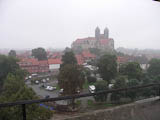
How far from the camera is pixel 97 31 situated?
24.0m

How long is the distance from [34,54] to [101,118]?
13.2 meters

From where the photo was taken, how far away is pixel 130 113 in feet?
3.62

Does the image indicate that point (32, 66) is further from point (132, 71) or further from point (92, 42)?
point (92, 42)

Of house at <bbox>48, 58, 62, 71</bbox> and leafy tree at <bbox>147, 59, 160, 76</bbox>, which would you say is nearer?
leafy tree at <bbox>147, 59, 160, 76</bbox>

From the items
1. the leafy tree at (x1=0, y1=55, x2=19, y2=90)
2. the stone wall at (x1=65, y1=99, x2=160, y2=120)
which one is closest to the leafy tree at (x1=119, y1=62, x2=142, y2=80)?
the stone wall at (x1=65, y1=99, x2=160, y2=120)

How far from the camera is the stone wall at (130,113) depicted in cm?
101

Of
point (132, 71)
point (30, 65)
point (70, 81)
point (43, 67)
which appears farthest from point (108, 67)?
point (30, 65)

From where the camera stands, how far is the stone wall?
101 centimetres

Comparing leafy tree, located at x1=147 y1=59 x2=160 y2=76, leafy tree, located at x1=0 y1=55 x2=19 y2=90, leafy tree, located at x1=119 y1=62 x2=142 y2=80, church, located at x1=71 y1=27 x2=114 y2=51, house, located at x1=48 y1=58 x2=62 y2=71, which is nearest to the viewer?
leafy tree, located at x1=119 y1=62 x2=142 y2=80

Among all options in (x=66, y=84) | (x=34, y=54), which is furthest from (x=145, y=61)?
(x=34, y=54)

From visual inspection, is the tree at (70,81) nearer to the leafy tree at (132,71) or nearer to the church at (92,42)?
the leafy tree at (132,71)

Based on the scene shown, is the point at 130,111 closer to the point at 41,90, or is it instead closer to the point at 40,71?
the point at 41,90

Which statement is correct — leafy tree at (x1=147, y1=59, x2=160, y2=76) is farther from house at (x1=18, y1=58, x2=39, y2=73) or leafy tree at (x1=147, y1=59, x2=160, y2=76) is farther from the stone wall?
house at (x1=18, y1=58, x2=39, y2=73)

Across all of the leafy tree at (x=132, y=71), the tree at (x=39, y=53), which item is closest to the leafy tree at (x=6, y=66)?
the tree at (x=39, y=53)
